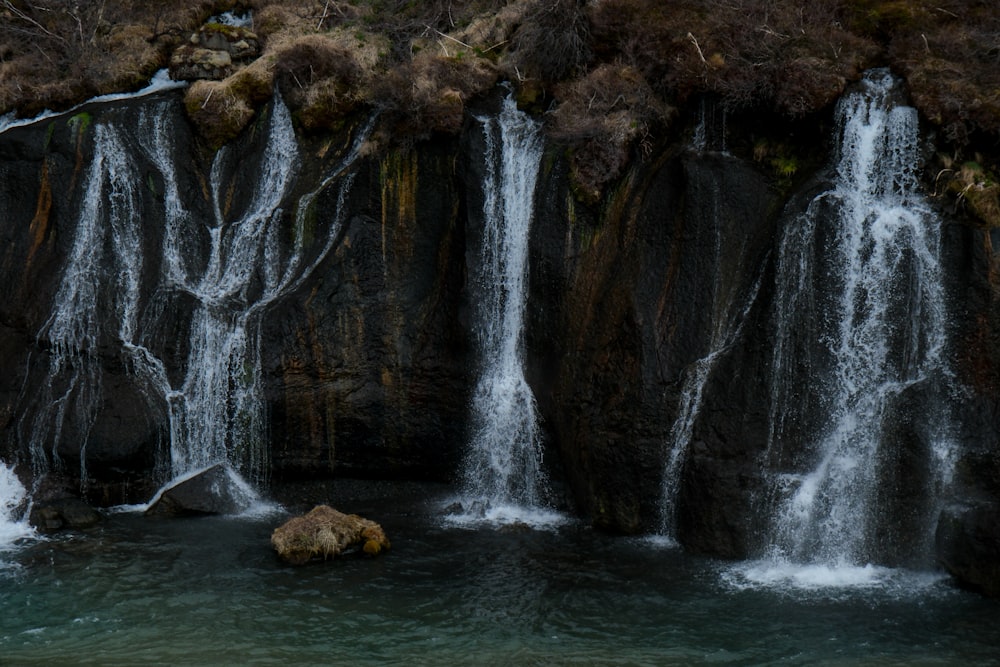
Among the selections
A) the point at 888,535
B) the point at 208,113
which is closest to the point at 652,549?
the point at 888,535

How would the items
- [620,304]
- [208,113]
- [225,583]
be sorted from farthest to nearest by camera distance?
[208,113] → [620,304] → [225,583]

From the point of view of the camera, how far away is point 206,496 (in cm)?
1755

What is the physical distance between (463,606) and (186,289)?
8965mm

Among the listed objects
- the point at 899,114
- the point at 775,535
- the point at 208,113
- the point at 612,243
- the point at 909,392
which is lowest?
the point at 775,535

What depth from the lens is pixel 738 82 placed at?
16.7 m

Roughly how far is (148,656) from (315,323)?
25.1 feet

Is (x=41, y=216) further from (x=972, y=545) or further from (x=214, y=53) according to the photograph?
(x=972, y=545)

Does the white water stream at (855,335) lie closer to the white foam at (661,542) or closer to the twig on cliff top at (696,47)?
the white foam at (661,542)

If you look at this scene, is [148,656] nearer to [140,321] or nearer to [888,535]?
[140,321]

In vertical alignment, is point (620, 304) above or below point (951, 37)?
below

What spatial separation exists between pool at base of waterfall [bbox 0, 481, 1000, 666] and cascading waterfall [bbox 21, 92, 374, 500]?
2.59m

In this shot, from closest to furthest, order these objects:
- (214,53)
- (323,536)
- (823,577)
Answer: (823,577), (323,536), (214,53)

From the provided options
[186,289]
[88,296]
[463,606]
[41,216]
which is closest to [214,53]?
[41,216]

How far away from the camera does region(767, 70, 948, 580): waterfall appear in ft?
48.3
